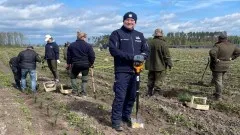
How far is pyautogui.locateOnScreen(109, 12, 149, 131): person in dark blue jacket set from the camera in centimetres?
746

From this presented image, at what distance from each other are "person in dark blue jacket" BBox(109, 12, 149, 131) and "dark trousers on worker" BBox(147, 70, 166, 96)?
12.4ft

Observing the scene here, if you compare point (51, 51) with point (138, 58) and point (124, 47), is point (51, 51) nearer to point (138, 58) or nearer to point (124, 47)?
point (124, 47)

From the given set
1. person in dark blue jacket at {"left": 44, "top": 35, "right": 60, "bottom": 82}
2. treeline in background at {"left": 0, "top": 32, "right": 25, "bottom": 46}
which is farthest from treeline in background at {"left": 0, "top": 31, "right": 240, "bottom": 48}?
person in dark blue jacket at {"left": 44, "top": 35, "right": 60, "bottom": 82}

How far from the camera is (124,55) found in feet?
24.3

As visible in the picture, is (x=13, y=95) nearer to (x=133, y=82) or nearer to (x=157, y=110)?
(x=157, y=110)

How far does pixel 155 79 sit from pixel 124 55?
14.5 ft

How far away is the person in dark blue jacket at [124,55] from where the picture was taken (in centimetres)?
746

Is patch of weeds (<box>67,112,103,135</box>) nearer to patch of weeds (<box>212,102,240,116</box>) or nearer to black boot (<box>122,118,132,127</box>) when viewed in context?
black boot (<box>122,118,132,127</box>)

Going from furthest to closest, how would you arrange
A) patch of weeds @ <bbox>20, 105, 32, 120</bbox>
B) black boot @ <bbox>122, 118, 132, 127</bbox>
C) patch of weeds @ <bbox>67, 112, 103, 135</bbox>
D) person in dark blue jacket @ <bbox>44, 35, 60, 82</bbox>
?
1. person in dark blue jacket @ <bbox>44, 35, 60, 82</bbox>
2. patch of weeds @ <bbox>20, 105, 32, 120</bbox>
3. black boot @ <bbox>122, 118, 132, 127</bbox>
4. patch of weeds @ <bbox>67, 112, 103, 135</bbox>

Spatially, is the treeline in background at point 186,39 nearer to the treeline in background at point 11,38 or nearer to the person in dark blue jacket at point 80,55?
the treeline in background at point 11,38

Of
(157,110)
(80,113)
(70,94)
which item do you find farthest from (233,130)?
(70,94)

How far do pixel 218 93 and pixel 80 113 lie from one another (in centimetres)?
411

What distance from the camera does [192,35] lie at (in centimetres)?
11119

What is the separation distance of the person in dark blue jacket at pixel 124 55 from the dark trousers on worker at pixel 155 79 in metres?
3.78
